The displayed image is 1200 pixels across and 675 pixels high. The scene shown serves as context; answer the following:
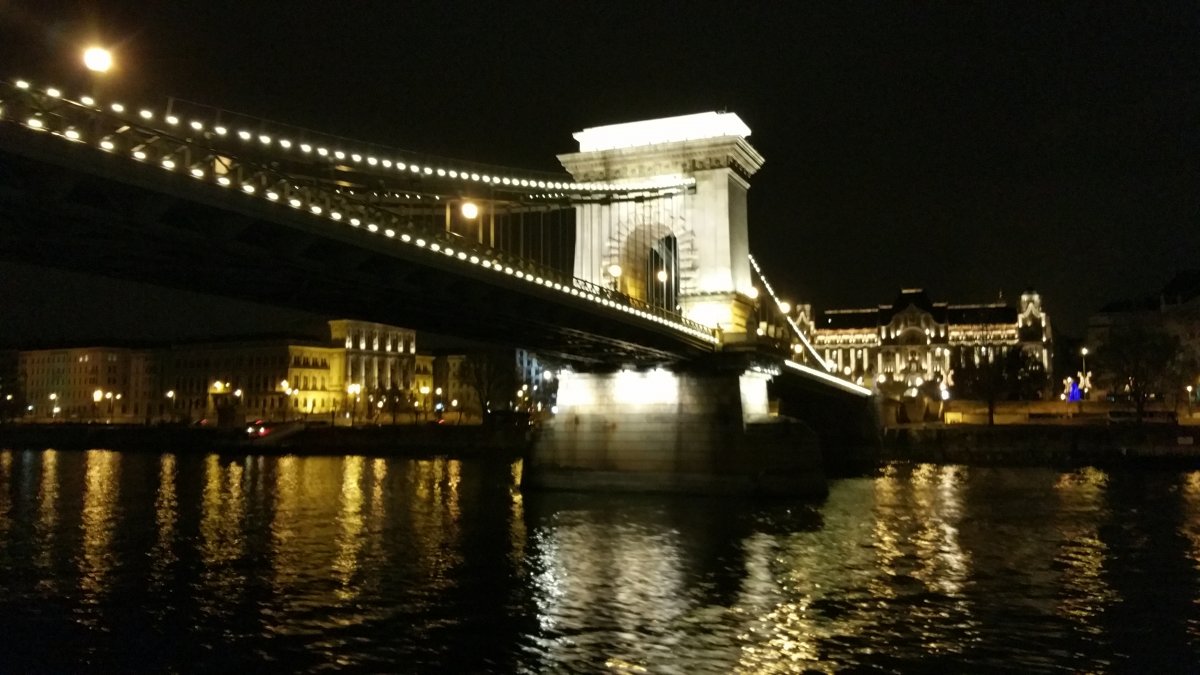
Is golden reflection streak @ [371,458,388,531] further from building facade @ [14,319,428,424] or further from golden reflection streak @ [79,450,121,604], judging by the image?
building facade @ [14,319,428,424]

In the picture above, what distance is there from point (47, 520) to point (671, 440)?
20.5 meters

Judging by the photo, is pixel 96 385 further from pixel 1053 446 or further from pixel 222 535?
pixel 222 535

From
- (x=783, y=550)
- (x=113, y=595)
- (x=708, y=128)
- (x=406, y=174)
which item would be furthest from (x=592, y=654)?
(x=708, y=128)

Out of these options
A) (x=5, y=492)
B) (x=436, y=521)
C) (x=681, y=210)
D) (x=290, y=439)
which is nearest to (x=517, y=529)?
(x=436, y=521)

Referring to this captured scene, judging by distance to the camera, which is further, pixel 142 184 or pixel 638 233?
pixel 638 233

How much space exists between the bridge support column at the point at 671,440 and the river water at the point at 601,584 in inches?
61.1

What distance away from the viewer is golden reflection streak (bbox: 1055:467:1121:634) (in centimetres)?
1845

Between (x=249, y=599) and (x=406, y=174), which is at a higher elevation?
(x=406, y=174)

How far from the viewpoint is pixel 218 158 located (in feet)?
60.4

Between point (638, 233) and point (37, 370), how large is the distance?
412 ft

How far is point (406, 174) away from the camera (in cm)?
2462

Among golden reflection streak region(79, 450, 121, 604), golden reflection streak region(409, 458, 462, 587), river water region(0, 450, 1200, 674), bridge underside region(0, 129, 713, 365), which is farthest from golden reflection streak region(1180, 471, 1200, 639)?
golden reflection streak region(79, 450, 121, 604)

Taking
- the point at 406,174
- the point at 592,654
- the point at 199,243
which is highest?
the point at 406,174

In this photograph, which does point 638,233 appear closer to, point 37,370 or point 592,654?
point 592,654
